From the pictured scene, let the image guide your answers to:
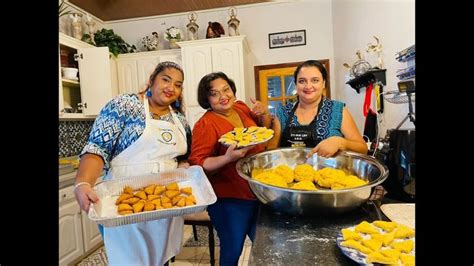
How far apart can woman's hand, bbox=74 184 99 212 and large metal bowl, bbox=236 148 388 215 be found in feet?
1.55

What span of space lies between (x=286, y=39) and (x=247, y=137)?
2492mm

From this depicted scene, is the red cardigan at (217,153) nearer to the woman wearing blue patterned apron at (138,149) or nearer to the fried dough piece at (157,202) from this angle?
the woman wearing blue patterned apron at (138,149)

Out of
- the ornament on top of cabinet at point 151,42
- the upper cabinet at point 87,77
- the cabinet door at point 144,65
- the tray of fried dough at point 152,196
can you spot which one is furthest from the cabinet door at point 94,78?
the tray of fried dough at point 152,196

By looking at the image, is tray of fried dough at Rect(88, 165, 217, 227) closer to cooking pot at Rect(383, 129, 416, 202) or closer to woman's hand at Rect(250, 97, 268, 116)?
woman's hand at Rect(250, 97, 268, 116)

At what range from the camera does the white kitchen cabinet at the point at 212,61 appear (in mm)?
2736

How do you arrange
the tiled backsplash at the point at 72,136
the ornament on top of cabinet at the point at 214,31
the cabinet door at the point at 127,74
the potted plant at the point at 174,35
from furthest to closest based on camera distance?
the cabinet door at the point at 127,74 → the potted plant at the point at 174,35 → the ornament on top of cabinet at the point at 214,31 → the tiled backsplash at the point at 72,136

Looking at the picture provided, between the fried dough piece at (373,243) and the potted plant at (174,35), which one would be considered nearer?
the fried dough piece at (373,243)

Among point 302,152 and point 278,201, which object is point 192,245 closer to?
point 302,152

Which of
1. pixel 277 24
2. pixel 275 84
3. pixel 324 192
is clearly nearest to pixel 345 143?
pixel 324 192

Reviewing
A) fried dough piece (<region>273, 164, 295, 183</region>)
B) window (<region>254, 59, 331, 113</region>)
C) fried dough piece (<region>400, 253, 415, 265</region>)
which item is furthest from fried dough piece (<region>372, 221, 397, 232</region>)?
window (<region>254, 59, 331, 113</region>)

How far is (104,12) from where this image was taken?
3.15 metres
